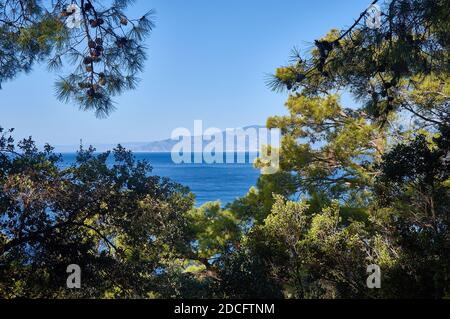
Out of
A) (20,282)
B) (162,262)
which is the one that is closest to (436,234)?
(162,262)

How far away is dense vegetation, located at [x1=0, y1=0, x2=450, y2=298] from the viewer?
2.89 metres

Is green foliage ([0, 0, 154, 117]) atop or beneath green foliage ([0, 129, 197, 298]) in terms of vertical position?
atop

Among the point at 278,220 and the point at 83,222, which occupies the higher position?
the point at 278,220

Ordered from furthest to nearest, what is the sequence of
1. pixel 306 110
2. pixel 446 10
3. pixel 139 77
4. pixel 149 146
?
1. pixel 149 146
2. pixel 306 110
3. pixel 139 77
4. pixel 446 10

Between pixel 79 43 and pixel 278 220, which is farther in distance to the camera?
pixel 278 220

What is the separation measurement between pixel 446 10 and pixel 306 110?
7.14 m

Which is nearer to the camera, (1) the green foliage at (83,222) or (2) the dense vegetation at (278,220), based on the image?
(2) the dense vegetation at (278,220)

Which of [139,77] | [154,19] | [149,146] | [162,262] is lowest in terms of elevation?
[162,262]

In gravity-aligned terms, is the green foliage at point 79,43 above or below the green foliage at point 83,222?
above

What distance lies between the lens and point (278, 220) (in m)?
5.25

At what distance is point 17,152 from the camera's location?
4.13 m

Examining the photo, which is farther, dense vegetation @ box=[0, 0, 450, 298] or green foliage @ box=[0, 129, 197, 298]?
green foliage @ box=[0, 129, 197, 298]

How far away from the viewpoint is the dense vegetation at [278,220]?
2.89m

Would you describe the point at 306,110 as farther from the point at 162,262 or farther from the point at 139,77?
the point at 139,77
